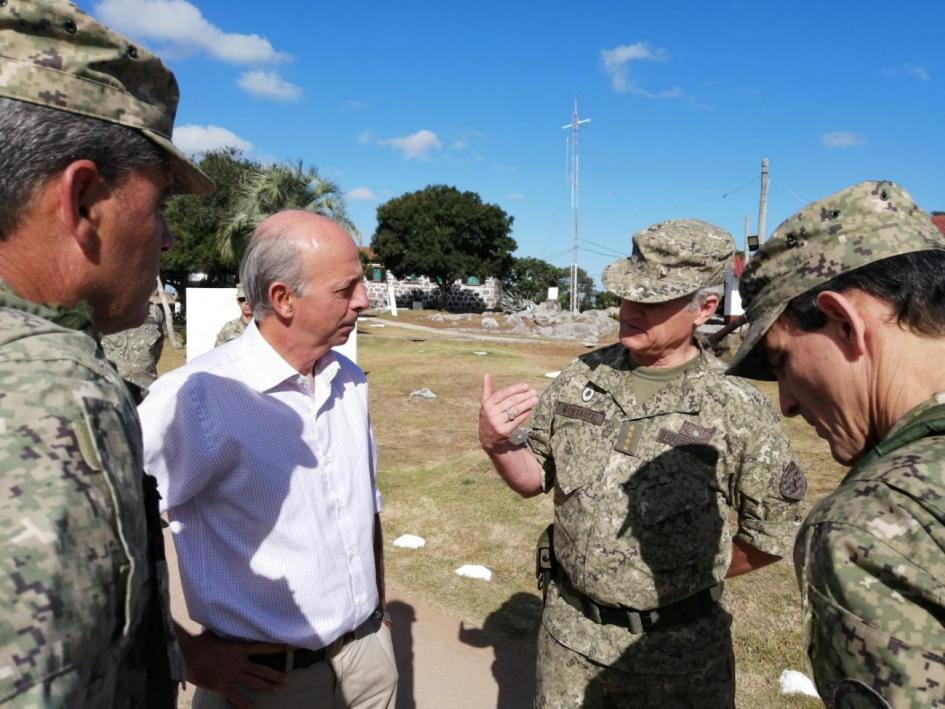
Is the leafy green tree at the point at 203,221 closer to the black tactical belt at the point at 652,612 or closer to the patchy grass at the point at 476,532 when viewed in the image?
the patchy grass at the point at 476,532

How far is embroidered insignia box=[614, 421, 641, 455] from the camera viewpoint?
245 centimetres

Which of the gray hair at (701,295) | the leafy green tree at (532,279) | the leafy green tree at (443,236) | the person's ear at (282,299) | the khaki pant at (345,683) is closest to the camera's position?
the khaki pant at (345,683)

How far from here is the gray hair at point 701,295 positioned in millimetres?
2521

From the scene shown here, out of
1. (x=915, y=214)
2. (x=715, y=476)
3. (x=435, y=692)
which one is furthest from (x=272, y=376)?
(x=435, y=692)

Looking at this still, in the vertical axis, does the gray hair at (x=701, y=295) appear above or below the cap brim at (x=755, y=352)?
above

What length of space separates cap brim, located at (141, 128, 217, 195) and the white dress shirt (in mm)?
801

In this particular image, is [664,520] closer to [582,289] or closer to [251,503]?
[251,503]

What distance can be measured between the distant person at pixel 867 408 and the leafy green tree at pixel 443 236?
145ft

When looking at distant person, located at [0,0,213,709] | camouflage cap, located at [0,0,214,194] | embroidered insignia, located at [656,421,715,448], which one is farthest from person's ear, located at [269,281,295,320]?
embroidered insignia, located at [656,421,715,448]

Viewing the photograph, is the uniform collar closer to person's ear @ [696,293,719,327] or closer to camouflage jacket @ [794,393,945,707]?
person's ear @ [696,293,719,327]

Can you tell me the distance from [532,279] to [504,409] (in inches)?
2151

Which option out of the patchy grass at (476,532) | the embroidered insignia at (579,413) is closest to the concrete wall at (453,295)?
the patchy grass at (476,532)

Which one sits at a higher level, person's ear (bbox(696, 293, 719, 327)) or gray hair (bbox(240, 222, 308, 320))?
gray hair (bbox(240, 222, 308, 320))

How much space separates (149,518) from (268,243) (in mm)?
1397
